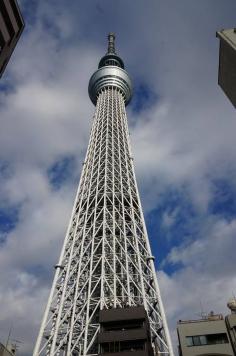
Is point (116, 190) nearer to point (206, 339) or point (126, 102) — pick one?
point (206, 339)

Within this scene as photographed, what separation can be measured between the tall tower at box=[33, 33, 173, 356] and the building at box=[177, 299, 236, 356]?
5540 mm

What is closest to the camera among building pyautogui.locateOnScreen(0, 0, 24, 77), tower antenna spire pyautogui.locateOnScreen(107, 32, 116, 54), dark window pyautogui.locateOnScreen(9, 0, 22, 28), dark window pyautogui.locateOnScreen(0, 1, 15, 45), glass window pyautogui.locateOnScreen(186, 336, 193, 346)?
dark window pyautogui.locateOnScreen(0, 1, 15, 45)

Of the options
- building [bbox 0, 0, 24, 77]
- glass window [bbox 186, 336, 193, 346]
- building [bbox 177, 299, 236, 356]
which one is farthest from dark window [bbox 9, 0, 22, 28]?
glass window [bbox 186, 336, 193, 346]

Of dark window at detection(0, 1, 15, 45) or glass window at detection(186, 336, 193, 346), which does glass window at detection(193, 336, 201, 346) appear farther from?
dark window at detection(0, 1, 15, 45)

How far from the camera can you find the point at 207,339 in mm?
39156

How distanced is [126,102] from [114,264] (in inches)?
2194

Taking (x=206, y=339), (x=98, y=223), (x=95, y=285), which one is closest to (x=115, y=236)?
(x=98, y=223)

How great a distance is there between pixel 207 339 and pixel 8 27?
1630 inches

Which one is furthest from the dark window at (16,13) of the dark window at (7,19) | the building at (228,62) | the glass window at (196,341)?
the glass window at (196,341)

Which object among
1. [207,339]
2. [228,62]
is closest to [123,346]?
[207,339]

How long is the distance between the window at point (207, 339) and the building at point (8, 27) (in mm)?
38063

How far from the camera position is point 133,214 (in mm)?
49344

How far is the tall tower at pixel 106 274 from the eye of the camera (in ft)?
103

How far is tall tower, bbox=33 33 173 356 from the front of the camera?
31.4 meters
